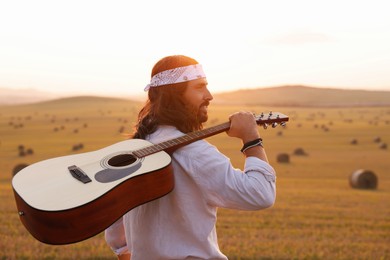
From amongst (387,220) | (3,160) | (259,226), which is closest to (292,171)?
(387,220)

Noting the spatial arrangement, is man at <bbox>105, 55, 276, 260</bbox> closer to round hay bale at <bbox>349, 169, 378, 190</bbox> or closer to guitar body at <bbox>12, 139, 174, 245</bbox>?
guitar body at <bbox>12, 139, 174, 245</bbox>

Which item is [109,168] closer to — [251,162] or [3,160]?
[251,162]

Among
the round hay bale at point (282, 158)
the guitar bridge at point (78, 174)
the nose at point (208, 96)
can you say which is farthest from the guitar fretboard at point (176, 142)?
the round hay bale at point (282, 158)

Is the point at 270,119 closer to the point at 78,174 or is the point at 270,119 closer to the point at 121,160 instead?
the point at 121,160

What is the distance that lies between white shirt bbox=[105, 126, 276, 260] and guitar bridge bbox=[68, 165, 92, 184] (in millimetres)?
372

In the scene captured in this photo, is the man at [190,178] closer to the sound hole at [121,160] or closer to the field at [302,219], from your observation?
the sound hole at [121,160]

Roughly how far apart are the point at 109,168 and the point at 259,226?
22.7ft

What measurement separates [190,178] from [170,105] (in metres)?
0.47

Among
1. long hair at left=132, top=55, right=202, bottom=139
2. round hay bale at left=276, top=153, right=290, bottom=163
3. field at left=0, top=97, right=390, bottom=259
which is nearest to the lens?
long hair at left=132, top=55, right=202, bottom=139

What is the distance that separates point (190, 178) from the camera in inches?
104

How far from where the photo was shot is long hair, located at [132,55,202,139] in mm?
2783

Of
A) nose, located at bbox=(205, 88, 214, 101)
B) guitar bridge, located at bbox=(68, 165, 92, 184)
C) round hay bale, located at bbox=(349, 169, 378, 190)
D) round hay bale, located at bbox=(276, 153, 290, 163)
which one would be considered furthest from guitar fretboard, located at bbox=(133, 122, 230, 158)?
round hay bale, located at bbox=(276, 153, 290, 163)

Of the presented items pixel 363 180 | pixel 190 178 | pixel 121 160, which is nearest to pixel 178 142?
pixel 190 178

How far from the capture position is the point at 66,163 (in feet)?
10.1
